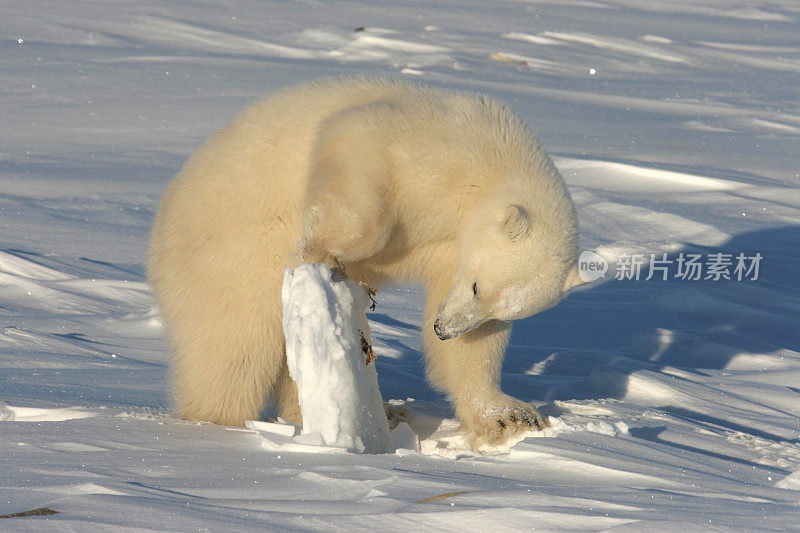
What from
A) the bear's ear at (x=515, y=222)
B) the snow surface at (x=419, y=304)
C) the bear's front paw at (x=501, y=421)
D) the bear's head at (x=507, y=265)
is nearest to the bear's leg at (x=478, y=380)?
the bear's front paw at (x=501, y=421)

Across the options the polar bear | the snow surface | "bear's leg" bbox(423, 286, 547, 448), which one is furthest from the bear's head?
the snow surface

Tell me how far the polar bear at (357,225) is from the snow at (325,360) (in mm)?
231

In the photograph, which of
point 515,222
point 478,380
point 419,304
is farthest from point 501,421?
point 419,304

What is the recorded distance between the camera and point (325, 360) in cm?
302

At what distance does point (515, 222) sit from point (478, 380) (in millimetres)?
828

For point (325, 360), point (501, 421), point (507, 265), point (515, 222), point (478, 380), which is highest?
point (515, 222)

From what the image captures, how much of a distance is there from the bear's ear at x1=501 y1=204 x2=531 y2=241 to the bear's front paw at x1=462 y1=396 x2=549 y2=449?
2.39 ft

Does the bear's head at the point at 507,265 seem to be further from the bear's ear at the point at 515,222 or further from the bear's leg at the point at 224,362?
the bear's leg at the point at 224,362

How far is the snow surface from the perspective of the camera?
222cm

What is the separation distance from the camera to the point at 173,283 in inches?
143

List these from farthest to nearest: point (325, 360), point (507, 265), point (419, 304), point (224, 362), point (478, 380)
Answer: point (419, 304) < point (478, 380) < point (224, 362) < point (507, 265) < point (325, 360)

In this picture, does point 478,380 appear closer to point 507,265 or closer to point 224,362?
point 507,265

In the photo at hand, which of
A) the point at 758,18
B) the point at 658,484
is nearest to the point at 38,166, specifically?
the point at 658,484

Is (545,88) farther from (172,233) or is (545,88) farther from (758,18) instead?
(758,18)
